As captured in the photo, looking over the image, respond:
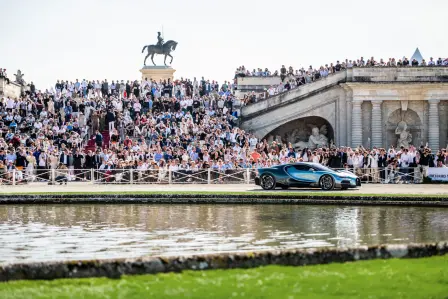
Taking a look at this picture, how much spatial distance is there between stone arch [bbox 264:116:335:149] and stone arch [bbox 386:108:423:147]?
4.10 meters

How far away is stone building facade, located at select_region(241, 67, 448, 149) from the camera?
49.6 metres

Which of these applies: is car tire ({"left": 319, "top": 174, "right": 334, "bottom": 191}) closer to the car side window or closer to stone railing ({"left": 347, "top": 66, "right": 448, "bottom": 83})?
the car side window

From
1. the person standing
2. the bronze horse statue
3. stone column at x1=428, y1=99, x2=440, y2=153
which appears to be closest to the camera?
the person standing

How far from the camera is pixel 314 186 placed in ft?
114

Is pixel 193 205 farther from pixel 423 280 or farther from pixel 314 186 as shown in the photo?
pixel 423 280

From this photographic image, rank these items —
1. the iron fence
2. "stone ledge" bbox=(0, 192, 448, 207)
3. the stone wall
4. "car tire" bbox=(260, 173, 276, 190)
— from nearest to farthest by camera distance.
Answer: "stone ledge" bbox=(0, 192, 448, 207) < "car tire" bbox=(260, 173, 276, 190) < the iron fence < the stone wall

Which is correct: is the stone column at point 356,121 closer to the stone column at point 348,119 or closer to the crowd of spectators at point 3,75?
the stone column at point 348,119

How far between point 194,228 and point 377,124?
3175cm

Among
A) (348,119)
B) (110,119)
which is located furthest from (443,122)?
(110,119)

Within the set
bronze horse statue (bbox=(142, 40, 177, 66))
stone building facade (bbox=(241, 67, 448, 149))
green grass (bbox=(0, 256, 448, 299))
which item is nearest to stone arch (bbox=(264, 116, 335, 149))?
stone building facade (bbox=(241, 67, 448, 149))

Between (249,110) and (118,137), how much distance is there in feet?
30.8

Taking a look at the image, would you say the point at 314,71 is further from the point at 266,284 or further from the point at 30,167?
the point at 266,284

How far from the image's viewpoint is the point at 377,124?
50.0m

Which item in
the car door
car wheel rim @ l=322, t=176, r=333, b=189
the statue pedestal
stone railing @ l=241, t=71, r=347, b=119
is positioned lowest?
car wheel rim @ l=322, t=176, r=333, b=189
